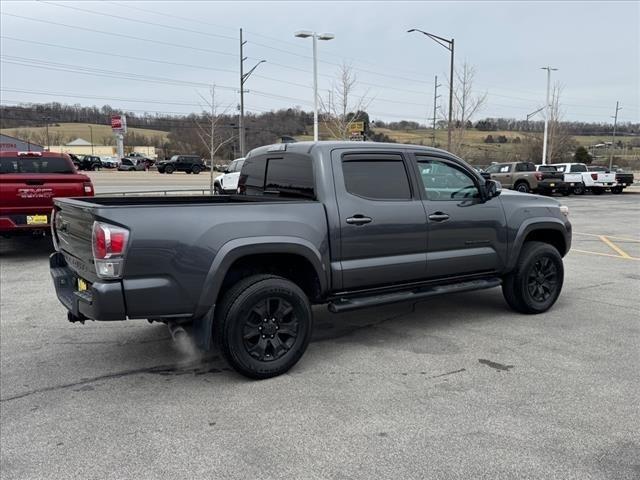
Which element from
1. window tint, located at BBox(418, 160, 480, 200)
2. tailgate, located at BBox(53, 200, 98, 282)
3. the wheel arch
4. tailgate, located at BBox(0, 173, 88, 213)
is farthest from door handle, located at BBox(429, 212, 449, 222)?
tailgate, located at BBox(0, 173, 88, 213)

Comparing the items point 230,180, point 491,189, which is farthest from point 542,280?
point 230,180

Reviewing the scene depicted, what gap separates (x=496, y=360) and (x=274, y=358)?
1.95 m

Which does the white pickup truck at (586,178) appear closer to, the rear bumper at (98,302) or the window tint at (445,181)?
the window tint at (445,181)

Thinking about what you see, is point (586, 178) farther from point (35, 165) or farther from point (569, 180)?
point (35, 165)

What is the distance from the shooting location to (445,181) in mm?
5559

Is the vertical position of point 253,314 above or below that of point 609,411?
above

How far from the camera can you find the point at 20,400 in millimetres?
4027

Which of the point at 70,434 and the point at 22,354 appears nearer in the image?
the point at 70,434

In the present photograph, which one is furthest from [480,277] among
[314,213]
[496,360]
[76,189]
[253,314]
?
[76,189]

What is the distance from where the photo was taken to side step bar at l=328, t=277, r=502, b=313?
474 cm

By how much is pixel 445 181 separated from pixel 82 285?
354 centimetres

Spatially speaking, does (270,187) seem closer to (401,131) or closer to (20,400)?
(20,400)

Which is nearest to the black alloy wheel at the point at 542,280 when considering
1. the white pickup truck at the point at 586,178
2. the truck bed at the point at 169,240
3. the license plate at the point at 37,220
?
the truck bed at the point at 169,240

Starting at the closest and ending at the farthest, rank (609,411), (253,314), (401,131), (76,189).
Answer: (609,411), (253,314), (76,189), (401,131)
